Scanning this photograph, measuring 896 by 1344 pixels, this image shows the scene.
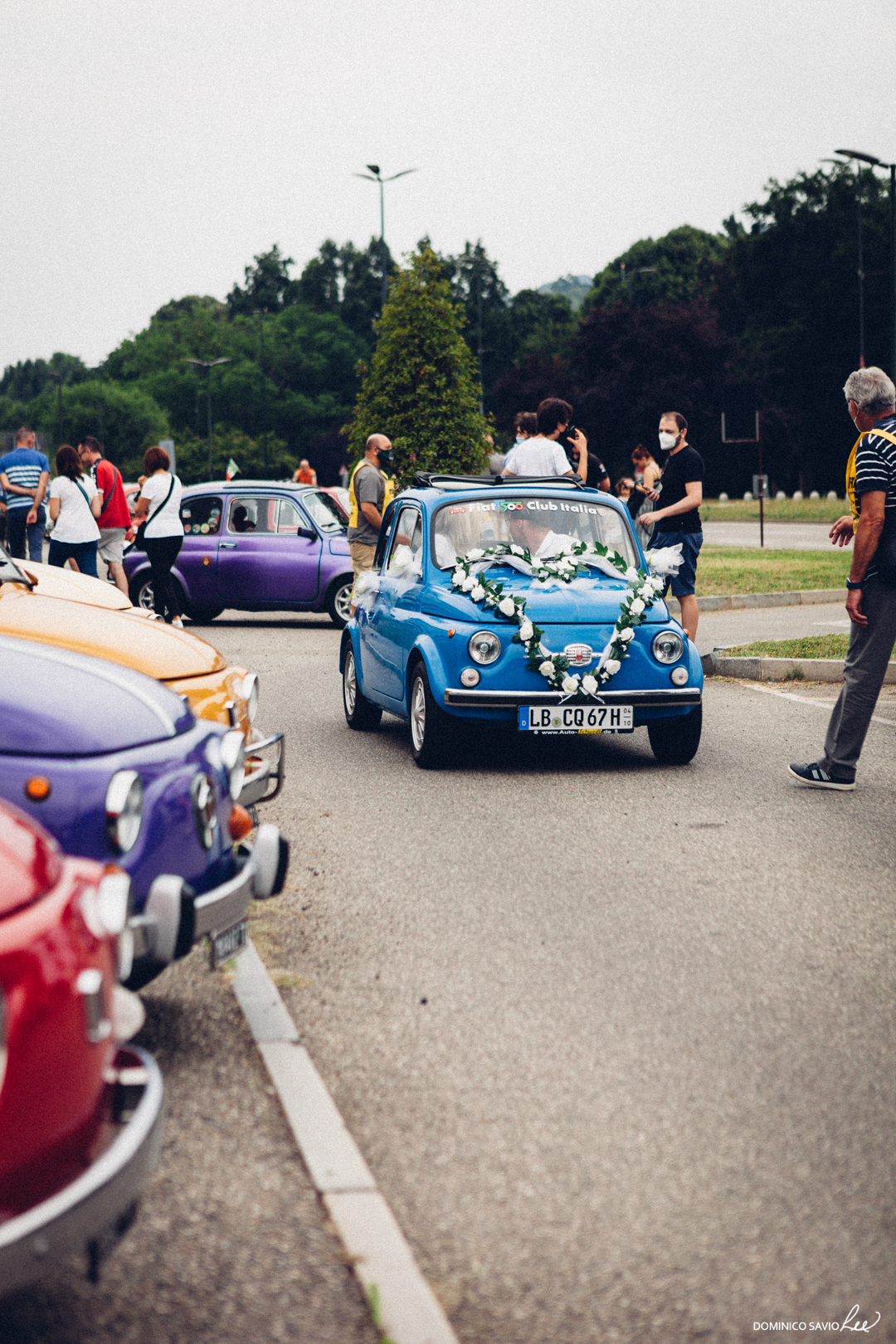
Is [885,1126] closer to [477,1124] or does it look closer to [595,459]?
[477,1124]

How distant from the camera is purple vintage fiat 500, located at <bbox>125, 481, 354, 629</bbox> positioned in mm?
18688

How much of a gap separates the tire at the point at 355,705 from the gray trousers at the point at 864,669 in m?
3.40

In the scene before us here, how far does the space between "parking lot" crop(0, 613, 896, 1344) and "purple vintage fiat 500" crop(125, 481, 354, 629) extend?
450 inches

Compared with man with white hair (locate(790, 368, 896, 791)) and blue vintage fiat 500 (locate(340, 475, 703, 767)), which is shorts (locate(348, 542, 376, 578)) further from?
man with white hair (locate(790, 368, 896, 791))

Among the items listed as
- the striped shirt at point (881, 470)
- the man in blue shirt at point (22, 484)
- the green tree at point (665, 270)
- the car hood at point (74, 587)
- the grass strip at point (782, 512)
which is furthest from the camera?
the green tree at point (665, 270)

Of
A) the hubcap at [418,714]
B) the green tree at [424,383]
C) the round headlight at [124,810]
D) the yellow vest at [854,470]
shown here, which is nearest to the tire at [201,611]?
the green tree at [424,383]

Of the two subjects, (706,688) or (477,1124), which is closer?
(477,1124)

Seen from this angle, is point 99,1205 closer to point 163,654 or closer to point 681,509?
point 163,654

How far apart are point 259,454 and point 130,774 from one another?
10443 cm

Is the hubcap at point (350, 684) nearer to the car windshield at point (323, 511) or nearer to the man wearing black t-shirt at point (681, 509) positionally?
the man wearing black t-shirt at point (681, 509)

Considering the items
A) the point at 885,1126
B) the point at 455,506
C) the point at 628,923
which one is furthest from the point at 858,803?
the point at 885,1126

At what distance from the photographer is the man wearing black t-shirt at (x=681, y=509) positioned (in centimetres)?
1291

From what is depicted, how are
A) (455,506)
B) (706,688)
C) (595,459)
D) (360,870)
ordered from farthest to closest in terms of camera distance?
(595,459) → (706,688) → (455,506) → (360,870)

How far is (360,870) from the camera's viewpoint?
633cm
